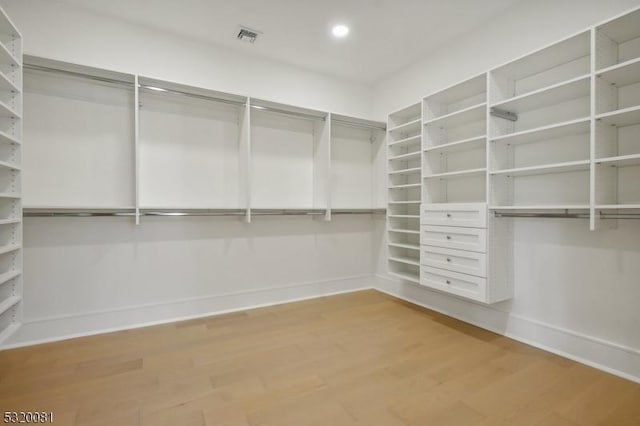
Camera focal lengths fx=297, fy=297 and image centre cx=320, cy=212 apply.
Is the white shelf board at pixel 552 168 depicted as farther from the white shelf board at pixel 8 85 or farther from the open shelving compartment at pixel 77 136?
the white shelf board at pixel 8 85

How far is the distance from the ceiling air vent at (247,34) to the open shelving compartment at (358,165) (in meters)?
1.26

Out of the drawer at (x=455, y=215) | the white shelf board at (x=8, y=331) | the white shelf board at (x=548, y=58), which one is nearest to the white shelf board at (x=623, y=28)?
the white shelf board at (x=548, y=58)

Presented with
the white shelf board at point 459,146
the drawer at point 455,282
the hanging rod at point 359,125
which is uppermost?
the hanging rod at point 359,125

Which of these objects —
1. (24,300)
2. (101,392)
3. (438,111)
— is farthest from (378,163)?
(24,300)

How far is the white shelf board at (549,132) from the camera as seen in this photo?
1.94 metres

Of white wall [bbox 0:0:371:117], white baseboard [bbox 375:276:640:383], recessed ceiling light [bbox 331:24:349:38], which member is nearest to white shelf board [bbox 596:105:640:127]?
white baseboard [bbox 375:276:640:383]

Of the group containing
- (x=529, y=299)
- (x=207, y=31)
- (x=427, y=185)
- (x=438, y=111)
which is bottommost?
(x=529, y=299)

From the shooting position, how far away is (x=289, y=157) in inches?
140

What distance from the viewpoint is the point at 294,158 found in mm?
3588

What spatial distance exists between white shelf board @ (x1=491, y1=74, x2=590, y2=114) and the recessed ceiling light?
1561 mm

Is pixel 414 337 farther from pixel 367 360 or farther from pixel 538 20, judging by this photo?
pixel 538 20

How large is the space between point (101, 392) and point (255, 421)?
3.25ft

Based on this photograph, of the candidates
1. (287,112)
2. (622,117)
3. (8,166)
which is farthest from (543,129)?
(8,166)

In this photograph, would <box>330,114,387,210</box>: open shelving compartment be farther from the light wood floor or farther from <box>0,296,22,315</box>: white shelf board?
<box>0,296,22,315</box>: white shelf board
